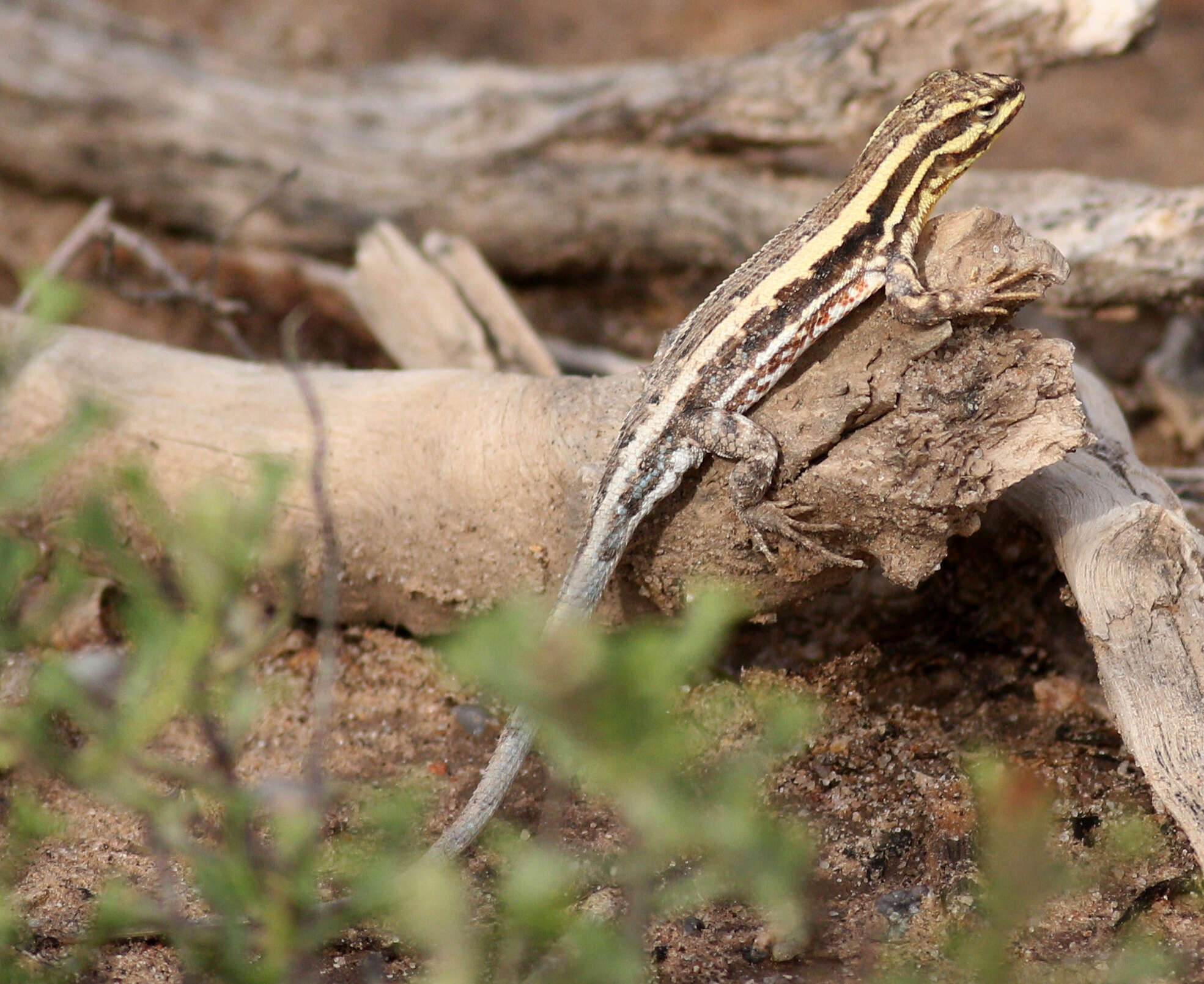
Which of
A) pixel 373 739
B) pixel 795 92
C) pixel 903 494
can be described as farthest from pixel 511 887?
pixel 795 92

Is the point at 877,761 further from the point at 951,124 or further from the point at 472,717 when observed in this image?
the point at 951,124

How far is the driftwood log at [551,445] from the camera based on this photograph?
3.57 meters

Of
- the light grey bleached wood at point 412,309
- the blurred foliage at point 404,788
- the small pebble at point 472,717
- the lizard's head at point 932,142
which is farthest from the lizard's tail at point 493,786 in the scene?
the light grey bleached wood at point 412,309

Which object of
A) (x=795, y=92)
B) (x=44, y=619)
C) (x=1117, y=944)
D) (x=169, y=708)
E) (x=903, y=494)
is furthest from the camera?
(x=795, y=92)

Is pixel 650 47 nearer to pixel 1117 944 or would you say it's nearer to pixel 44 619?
pixel 1117 944

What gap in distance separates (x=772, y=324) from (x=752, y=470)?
56cm

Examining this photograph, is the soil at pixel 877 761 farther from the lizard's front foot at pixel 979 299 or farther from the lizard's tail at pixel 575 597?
the lizard's front foot at pixel 979 299

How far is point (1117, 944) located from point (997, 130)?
294cm

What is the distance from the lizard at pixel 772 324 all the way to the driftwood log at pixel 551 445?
95 mm

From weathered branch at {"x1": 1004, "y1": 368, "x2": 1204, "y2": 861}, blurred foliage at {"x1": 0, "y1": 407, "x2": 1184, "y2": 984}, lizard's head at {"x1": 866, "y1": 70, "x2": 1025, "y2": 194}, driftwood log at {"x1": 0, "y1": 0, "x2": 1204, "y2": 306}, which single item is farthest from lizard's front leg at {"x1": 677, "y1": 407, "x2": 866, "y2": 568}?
driftwood log at {"x1": 0, "y1": 0, "x2": 1204, "y2": 306}

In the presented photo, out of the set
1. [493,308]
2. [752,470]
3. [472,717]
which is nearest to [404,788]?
[752,470]

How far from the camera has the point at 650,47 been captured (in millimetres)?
10297

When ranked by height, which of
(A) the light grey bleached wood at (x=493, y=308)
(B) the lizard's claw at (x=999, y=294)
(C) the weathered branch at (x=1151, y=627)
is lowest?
(C) the weathered branch at (x=1151, y=627)

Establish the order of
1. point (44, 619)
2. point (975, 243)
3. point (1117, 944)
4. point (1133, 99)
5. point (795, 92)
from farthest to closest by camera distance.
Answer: point (1133, 99) → point (795, 92) → point (975, 243) → point (1117, 944) → point (44, 619)
